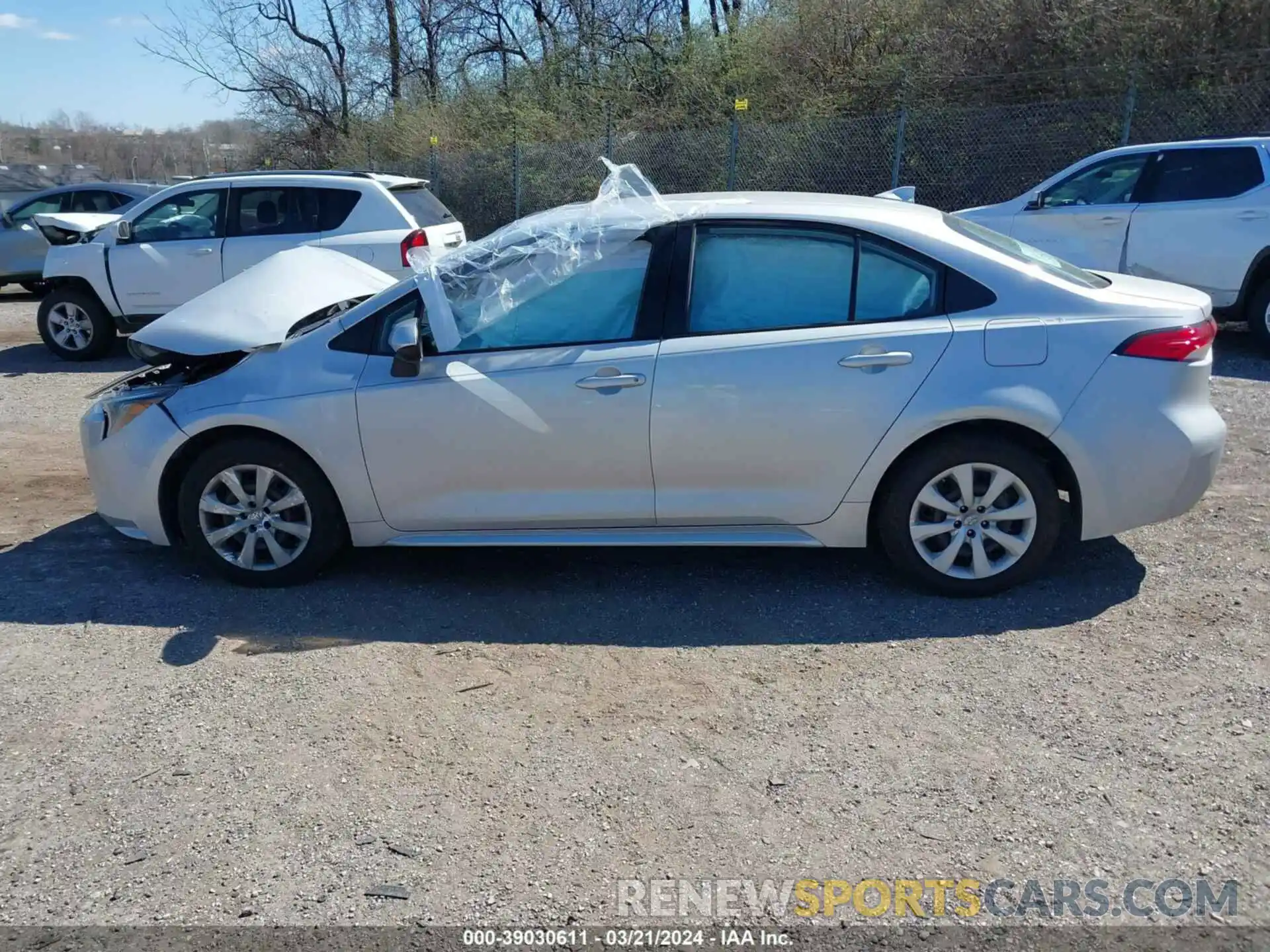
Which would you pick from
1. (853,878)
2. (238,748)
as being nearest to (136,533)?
(238,748)

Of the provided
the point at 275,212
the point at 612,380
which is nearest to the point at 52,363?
the point at 275,212

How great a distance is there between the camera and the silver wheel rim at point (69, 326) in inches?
435

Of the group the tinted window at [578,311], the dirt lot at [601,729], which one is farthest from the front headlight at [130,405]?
the tinted window at [578,311]

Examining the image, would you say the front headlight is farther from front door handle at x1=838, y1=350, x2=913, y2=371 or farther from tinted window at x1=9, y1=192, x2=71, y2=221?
tinted window at x1=9, y1=192, x2=71, y2=221

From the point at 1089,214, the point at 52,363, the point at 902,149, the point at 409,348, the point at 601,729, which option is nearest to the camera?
the point at 601,729

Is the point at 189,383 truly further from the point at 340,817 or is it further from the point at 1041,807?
the point at 1041,807

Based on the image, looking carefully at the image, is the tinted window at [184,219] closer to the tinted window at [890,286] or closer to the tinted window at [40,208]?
the tinted window at [40,208]

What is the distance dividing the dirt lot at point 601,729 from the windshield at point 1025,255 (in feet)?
4.26

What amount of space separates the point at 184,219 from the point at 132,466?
6.64m

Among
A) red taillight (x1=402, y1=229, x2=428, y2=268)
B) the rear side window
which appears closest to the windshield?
red taillight (x1=402, y1=229, x2=428, y2=268)

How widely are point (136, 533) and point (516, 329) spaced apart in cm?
214

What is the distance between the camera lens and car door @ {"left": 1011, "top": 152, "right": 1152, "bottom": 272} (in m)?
9.77

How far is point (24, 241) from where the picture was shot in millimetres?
15883

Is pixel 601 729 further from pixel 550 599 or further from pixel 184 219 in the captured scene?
pixel 184 219
